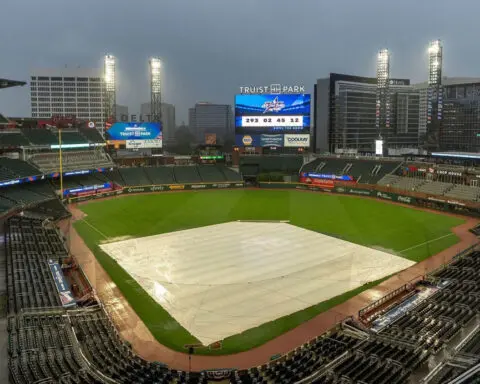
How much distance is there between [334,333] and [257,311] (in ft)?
15.0

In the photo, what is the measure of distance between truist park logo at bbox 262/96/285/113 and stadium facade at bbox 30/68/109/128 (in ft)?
344

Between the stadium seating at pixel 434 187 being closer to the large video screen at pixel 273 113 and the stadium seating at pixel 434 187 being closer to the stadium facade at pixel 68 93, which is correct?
the large video screen at pixel 273 113

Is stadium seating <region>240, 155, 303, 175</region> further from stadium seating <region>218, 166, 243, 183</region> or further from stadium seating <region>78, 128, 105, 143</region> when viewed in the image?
stadium seating <region>78, 128, 105, 143</region>

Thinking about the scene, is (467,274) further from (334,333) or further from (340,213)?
(340,213)

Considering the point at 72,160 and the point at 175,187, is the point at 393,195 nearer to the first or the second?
the point at 175,187

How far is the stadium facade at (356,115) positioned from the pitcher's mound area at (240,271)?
280 ft

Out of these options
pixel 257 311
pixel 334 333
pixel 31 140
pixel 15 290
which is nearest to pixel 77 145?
pixel 31 140

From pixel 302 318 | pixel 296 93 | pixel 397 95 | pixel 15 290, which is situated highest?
pixel 397 95

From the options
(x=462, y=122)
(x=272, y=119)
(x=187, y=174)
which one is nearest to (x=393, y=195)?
(x=272, y=119)

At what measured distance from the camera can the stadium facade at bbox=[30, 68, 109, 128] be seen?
153875 millimetres

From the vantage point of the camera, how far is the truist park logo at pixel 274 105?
64562 mm

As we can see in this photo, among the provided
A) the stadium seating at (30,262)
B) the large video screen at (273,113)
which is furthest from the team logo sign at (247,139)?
the stadium seating at (30,262)

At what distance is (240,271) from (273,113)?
41.5 m

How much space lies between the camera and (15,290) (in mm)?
21250
